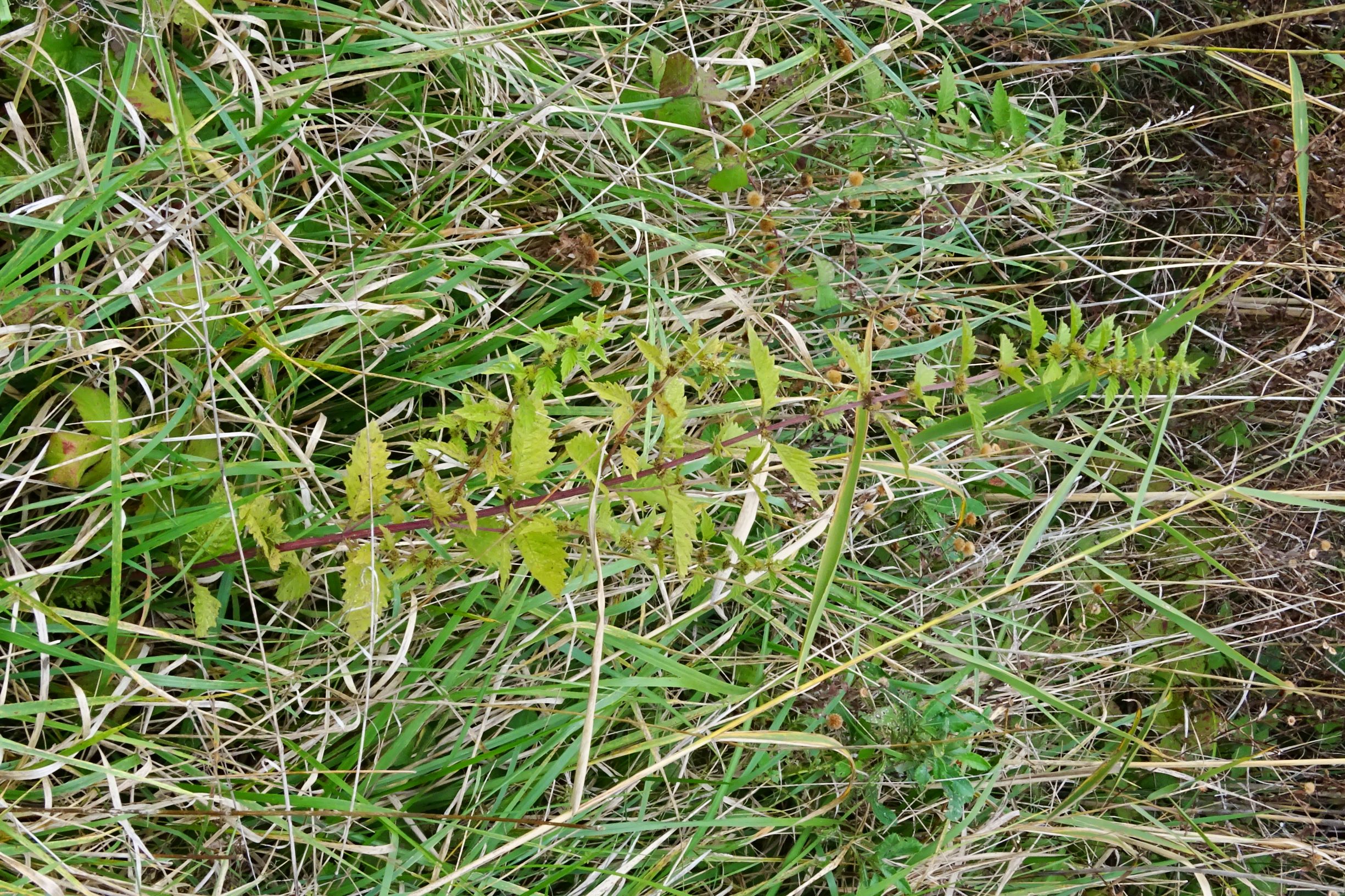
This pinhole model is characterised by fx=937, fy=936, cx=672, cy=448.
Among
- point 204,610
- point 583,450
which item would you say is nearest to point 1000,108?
point 583,450

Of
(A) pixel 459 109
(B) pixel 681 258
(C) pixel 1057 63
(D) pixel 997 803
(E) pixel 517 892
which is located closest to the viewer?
(E) pixel 517 892

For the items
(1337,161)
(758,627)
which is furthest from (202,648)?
(1337,161)

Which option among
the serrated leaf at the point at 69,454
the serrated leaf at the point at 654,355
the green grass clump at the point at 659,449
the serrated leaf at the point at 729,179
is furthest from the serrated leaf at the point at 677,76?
the serrated leaf at the point at 69,454

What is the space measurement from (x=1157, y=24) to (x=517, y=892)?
2581mm

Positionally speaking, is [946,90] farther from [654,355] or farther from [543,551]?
[543,551]

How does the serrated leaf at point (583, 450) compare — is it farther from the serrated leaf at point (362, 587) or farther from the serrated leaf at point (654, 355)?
the serrated leaf at point (362, 587)

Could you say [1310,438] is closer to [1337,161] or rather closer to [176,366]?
[1337,161]

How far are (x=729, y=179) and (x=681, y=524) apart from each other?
0.94 metres

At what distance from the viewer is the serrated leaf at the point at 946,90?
1.94 meters

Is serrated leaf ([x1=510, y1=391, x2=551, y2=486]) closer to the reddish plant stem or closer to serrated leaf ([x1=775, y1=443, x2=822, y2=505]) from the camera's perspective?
the reddish plant stem

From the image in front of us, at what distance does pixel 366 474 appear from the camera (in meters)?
1.24

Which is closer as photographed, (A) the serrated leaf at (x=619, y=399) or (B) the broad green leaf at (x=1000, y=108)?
(A) the serrated leaf at (x=619, y=399)

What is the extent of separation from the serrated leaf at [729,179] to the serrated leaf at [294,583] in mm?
1070

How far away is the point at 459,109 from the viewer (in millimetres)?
1753
